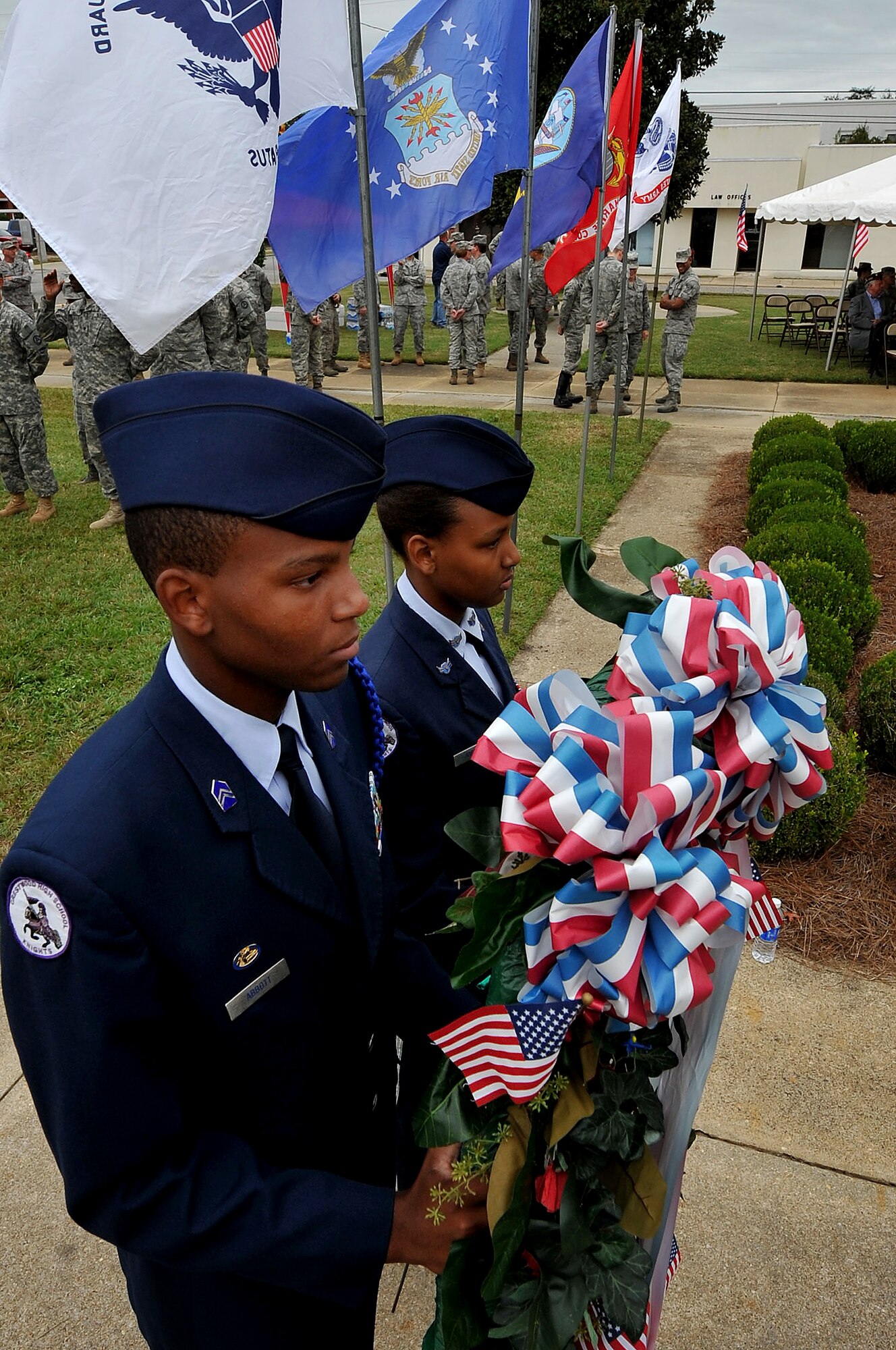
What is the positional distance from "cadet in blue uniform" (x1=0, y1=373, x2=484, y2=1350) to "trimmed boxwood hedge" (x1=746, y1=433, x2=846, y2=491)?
7513 mm

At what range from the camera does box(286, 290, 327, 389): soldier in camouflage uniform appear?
42.9 ft

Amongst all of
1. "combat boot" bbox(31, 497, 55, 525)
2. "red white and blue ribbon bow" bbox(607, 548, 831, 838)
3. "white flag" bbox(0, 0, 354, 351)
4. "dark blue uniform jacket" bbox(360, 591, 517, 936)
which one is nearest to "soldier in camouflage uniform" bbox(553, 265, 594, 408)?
"combat boot" bbox(31, 497, 55, 525)

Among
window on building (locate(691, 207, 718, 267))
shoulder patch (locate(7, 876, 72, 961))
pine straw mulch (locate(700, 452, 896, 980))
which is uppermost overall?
shoulder patch (locate(7, 876, 72, 961))

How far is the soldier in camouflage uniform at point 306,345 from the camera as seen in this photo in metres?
13.1

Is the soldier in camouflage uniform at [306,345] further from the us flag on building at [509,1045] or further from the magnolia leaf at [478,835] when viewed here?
the us flag on building at [509,1045]

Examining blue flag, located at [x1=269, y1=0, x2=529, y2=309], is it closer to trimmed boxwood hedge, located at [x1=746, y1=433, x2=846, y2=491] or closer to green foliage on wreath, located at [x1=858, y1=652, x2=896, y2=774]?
green foliage on wreath, located at [x1=858, y1=652, x2=896, y2=774]

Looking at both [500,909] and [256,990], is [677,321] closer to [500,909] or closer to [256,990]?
[500,909]

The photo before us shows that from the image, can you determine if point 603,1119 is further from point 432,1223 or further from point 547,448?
point 547,448

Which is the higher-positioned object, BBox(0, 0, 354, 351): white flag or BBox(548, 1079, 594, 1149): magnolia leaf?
BBox(0, 0, 354, 351): white flag

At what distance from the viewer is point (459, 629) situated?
2.28m

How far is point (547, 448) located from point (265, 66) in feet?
28.5

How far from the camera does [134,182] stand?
219cm

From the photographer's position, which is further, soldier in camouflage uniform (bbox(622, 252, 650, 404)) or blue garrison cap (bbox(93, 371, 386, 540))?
soldier in camouflage uniform (bbox(622, 252, 650, 404))

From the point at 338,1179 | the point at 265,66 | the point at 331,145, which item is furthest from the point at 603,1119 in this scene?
the point at 331,145
